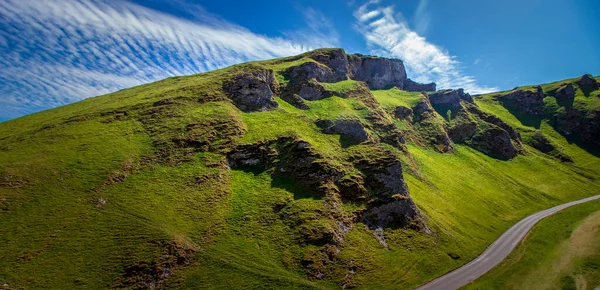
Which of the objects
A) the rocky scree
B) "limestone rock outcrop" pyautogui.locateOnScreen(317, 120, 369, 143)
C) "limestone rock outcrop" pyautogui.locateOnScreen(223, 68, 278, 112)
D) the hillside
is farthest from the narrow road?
"limestone rock outcrop" pyautogui.locateOnScreen(223, 68, 278, 112)

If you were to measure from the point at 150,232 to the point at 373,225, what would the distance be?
4760 centimetres

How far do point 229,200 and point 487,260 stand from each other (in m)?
62.0

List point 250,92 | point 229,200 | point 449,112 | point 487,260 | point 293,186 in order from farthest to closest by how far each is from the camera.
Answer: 1. point 449,112
2. point 250,92
3. point 293,186
4. point 487,260
5. point 229,200

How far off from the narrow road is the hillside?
7.98 ft

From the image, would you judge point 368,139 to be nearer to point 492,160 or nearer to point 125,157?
point 125,157

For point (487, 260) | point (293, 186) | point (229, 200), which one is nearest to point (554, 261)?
point (487, 260)

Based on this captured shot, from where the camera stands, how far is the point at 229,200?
208 feet

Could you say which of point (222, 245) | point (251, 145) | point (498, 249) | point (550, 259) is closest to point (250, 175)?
point (251, 145)

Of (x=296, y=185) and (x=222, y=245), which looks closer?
(x=222, y=245)

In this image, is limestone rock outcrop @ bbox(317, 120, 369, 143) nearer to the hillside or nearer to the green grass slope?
the hillside

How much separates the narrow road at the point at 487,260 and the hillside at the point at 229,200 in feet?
7.98

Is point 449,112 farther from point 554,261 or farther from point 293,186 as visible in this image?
→ point 293,186

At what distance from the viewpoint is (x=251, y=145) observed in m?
76.4

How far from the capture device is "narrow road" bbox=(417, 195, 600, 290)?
2169 inches
